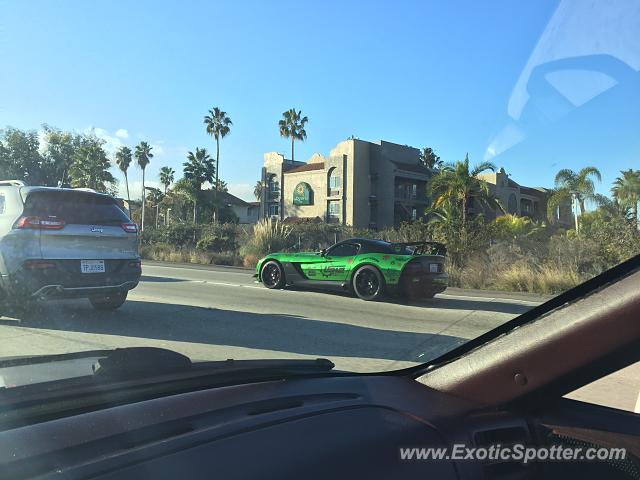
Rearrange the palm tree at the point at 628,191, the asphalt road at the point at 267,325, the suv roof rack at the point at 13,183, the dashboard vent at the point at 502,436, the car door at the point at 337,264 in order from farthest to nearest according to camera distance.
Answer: the car door at the point at 337,264 < the asphalt road at the point at 267,325 < the suv roof rack at the point at 13,183 < the palm tree at the point at 628,191 < the dashboard vent at the point at 502,436

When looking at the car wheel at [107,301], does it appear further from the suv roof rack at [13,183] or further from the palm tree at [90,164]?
the suv roof rack at [13,183]

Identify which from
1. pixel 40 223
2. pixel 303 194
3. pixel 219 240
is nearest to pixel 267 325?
pixel 40 223

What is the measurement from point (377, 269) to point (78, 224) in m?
6.16

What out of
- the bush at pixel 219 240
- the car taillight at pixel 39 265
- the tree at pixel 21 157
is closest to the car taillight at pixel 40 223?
the car taillight at pixel 39 265

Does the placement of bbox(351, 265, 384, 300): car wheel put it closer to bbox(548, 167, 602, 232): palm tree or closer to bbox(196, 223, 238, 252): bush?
bbox(548, 167, 602, 232): palm tree

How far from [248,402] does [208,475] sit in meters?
0.51

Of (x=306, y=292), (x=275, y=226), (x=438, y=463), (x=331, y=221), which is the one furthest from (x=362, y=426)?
(x=331, y=221)

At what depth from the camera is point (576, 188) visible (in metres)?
2.41

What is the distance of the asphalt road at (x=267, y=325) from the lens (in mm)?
4668

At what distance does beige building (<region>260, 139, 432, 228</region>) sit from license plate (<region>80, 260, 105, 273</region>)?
47.7m

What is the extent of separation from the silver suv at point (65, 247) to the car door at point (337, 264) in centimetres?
507

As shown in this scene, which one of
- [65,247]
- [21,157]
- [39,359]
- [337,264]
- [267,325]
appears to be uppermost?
[21,157]

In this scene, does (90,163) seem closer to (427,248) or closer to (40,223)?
(40,223)

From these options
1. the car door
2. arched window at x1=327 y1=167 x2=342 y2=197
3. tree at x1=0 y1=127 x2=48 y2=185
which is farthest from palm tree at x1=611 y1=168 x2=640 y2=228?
arched window at x1=327 y1=167 x2=342 y2=197
